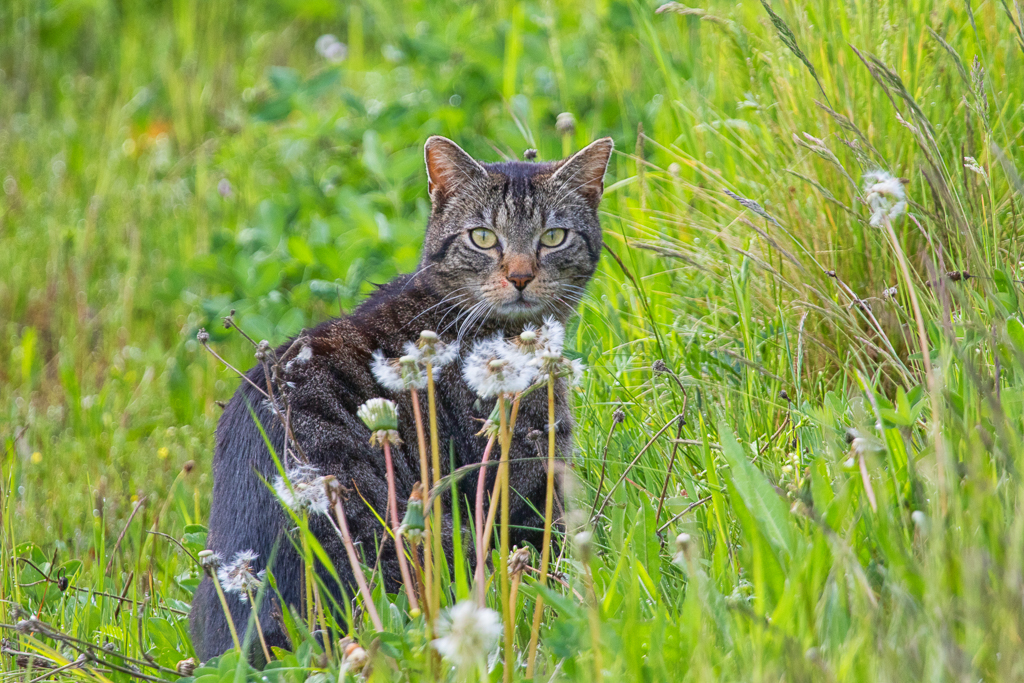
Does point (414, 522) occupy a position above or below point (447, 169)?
below

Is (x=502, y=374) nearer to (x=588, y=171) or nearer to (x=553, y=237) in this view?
(x=553, y=237)

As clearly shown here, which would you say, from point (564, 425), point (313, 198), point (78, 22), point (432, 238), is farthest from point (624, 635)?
point (78, 22)

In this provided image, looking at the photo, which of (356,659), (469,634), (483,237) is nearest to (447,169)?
(483,237)

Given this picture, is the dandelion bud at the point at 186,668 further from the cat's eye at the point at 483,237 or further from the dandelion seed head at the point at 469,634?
the cat's eye at the point at 483,237

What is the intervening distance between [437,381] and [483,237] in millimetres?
514

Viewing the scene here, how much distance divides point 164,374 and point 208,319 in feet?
0.94

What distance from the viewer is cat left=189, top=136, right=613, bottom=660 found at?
78.1 inches

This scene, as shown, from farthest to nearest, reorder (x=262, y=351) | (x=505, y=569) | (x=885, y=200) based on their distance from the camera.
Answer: (x=262, y=351) → (x=885, y=200) → (x=505, y=569)

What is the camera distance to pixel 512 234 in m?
2.65

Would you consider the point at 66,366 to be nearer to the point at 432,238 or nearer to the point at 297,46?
the point at 432,238

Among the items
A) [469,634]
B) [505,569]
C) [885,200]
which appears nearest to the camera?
A: [469,634]

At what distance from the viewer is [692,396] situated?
2287mm

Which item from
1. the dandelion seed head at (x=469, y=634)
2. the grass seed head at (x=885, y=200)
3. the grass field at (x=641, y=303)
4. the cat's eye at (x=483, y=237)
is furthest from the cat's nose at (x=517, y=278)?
the dandelion seed head at (x=469, y=634)

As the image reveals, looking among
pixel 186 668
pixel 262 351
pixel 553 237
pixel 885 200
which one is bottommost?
pixel 186 668
